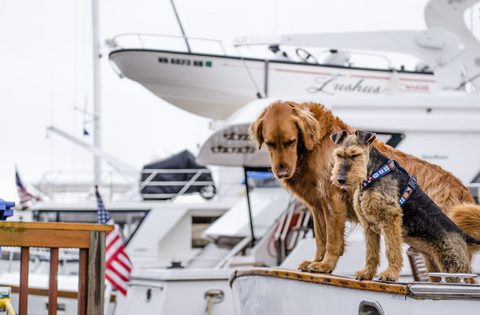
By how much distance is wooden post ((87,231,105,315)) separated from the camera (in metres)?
4.18

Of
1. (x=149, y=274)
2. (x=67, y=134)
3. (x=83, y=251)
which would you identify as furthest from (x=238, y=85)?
(x=67, y=134)

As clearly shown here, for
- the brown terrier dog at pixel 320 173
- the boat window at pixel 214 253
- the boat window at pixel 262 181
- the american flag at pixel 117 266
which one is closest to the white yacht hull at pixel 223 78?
the american flag at pixel 117 266

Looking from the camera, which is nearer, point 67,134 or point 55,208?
point 55,208

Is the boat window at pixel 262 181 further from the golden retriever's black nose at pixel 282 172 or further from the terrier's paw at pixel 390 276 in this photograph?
the terrier's paw at pixel 390 276

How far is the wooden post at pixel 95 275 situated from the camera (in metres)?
4.18

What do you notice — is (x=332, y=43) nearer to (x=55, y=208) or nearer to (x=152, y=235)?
(x=152, y=235)

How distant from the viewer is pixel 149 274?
27.2 feet

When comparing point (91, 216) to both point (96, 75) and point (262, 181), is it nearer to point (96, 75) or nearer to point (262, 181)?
point (262, 181)

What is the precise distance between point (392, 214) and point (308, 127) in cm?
74

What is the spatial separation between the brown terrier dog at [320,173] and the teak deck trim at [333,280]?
0.07 m

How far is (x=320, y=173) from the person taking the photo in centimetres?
367

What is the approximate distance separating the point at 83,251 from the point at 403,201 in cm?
209

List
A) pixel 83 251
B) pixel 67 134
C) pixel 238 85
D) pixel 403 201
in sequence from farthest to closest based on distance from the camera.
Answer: pixel 67 134 < pixel 238 85 < pixel 83 251 < pixel 403 201

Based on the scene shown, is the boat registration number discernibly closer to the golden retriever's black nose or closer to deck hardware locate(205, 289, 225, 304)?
deck hardware locate(205, 289, 225, 304)
